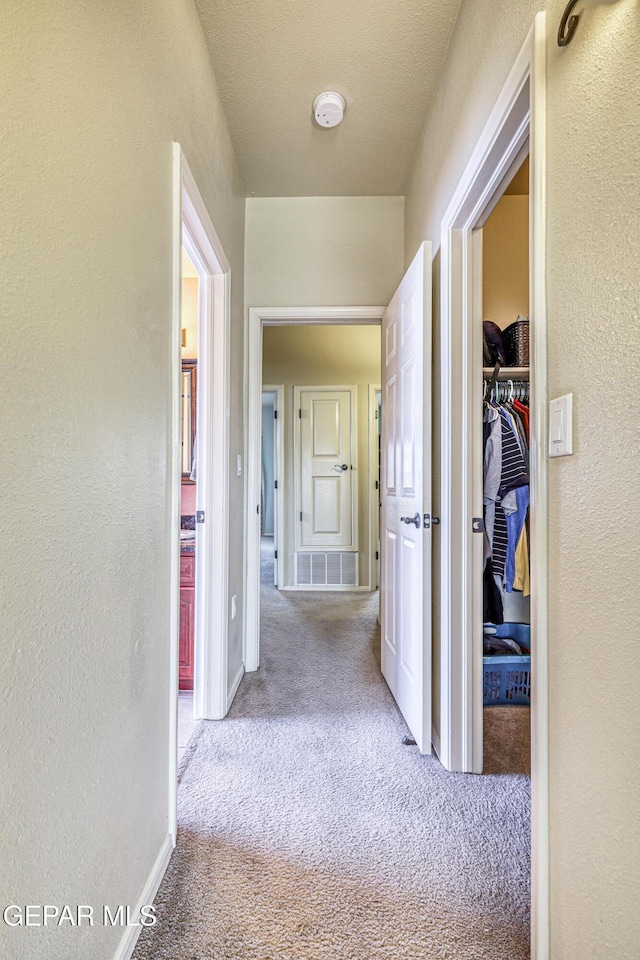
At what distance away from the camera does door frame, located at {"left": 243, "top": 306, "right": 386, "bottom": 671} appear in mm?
2641

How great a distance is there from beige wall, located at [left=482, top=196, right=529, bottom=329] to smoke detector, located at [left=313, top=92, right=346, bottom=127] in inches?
37.4

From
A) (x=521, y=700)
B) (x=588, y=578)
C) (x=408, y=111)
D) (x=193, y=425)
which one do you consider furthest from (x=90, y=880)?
(x=408, y=111)

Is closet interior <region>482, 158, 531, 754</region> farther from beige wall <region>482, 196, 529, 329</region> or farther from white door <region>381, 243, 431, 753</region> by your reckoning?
white door <region>381, 243, 431, 753</region>

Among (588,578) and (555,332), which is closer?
(588,578)

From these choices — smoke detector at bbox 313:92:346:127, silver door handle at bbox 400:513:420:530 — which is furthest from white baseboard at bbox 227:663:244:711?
smoke detector at bbox 313:92:346:127

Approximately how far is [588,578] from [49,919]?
40.7 inches

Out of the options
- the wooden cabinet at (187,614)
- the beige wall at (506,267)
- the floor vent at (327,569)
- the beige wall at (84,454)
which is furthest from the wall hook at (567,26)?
the floor vent at (327,569)

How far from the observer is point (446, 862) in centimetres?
131

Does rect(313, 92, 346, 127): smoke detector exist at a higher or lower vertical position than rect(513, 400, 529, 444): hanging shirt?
higher

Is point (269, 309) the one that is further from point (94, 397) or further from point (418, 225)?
point (94, 397)

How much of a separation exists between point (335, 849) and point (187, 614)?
1331 millimetres

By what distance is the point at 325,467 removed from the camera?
4680 millimetres

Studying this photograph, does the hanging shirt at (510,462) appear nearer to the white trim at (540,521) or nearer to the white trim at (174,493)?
the white trim at (540,521)

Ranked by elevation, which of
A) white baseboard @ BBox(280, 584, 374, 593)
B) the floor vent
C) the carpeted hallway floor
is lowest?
the carpeted hallway floor
